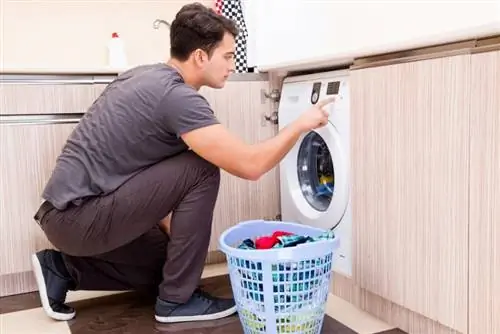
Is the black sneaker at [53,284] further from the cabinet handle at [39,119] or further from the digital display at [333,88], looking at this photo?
the digital display at [333,88]

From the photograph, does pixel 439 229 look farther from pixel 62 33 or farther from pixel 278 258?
pixel 62 33

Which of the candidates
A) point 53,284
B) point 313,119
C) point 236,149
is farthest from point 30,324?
point 313,119

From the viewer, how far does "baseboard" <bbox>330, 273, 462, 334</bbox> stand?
152cm

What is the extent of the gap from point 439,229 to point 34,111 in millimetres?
1451

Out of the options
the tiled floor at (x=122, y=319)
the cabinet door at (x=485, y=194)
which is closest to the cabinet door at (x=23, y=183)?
the tiled floor at (x=122, y=319)

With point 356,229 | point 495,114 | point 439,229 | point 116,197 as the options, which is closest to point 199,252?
point 116,197

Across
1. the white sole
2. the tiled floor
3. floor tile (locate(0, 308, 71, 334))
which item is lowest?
floor tile (locate(0, 308, 71, 334))

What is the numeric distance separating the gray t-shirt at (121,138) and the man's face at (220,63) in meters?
0.13

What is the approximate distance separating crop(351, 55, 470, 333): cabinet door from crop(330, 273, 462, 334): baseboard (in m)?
0.06

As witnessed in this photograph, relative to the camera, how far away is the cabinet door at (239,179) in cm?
224

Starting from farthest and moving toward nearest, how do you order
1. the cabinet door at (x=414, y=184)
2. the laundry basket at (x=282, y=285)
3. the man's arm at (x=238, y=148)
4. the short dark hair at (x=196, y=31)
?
1. the short dark hair at (x=196, y=31)
2. the man's arm at (x=238, y=148)
3. the laundry basket at (x=282, y=285)
4. the cabinet door at (x=414, y=184)

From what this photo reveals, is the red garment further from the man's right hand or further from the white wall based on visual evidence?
the white wall

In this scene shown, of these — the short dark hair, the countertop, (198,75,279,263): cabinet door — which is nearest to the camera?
the short dark hair

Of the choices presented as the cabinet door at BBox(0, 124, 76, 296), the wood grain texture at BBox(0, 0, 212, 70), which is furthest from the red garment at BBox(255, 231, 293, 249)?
the wood grain texture at BBox(0, 0, 212, 70)
